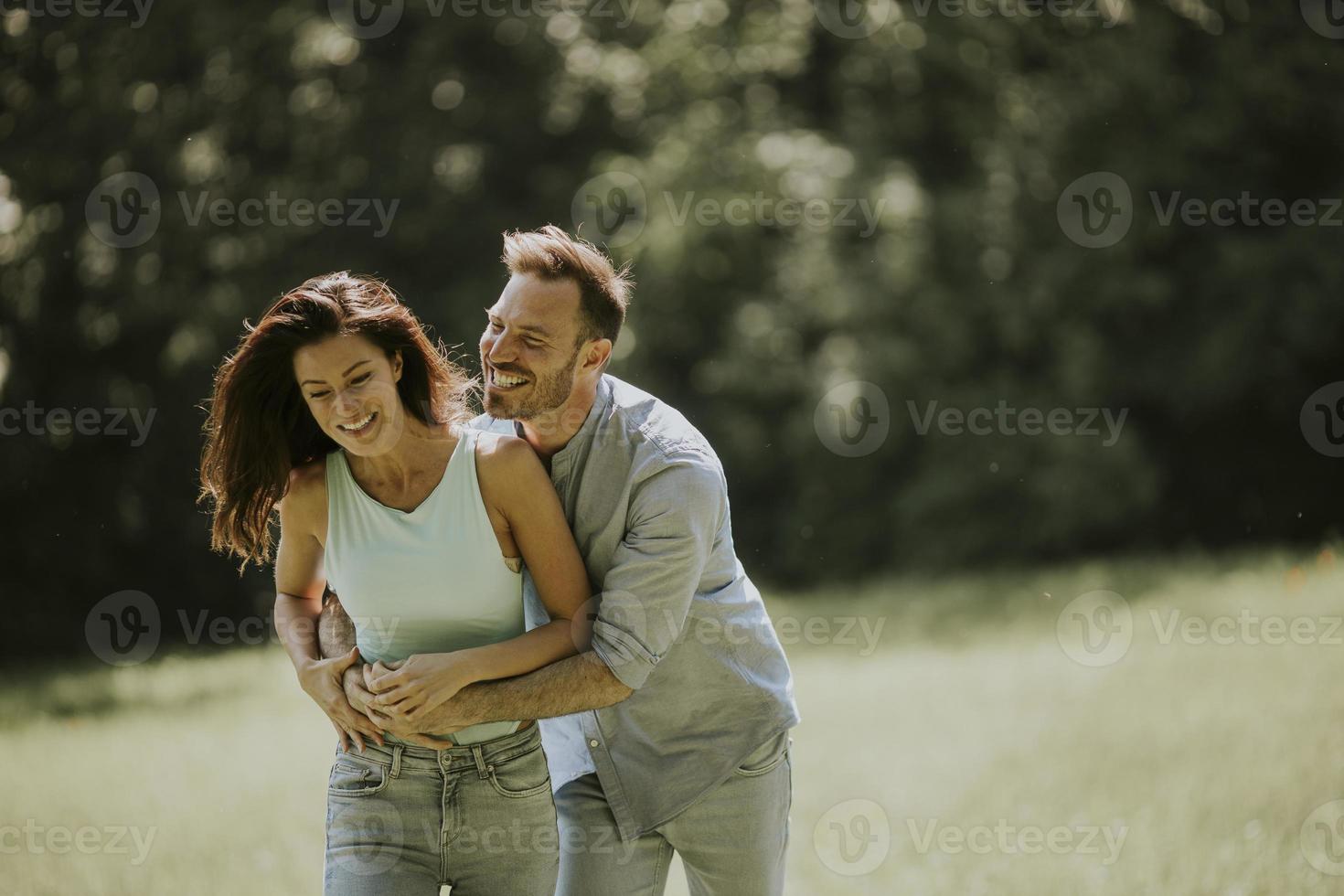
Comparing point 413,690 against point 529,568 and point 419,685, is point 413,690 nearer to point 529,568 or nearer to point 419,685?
point 419,685

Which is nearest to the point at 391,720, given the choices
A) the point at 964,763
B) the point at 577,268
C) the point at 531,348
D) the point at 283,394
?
Result: the point at 283,394

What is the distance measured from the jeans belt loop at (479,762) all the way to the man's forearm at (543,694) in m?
0.09

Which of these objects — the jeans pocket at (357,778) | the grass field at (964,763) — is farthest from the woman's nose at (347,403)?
the grass field at (964,763)

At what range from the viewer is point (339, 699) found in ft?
8.73

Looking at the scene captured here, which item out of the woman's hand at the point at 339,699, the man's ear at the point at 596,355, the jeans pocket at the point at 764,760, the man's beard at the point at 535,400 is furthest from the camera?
the jeans pocket at the point at 764,760

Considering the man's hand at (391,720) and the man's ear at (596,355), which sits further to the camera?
the man's ear at (596,355)

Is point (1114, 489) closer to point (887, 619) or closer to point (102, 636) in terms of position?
point (887, 619)

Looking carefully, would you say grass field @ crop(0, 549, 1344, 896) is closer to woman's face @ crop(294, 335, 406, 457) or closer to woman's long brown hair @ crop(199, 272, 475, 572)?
woman's long brown hair @ crop(199, 272, 475, 572)

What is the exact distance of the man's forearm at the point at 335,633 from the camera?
9.28 ft

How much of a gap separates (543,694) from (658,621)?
1.01 ft

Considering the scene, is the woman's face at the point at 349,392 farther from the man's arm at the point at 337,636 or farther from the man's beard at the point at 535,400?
the man's arm at the point at 337,636

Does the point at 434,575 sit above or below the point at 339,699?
above

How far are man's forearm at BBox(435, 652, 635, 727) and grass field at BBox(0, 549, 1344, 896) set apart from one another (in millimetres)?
2571

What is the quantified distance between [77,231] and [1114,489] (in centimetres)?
996
